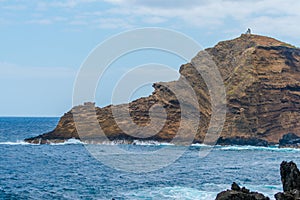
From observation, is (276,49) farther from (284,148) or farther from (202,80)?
(284,148)

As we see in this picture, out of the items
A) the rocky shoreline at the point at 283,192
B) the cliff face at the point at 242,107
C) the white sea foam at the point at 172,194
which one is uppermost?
the cliff face at the point at 242,107

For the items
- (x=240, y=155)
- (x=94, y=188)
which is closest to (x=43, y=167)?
(x=94, y=188)

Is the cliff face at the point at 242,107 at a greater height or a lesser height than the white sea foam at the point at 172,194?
greater

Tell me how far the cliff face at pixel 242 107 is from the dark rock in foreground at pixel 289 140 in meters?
1.13

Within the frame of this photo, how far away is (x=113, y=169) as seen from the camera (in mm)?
65062

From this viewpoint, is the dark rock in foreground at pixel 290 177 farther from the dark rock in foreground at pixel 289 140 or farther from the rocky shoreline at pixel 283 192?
the dark rock in foreground at pixel 289 140

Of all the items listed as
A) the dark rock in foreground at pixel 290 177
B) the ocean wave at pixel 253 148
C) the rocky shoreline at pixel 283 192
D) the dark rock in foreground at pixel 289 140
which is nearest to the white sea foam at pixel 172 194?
the dark rock in foreground at pixel 290 177

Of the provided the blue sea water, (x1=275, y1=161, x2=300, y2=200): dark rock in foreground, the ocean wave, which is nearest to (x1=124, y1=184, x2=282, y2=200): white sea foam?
the blue sea water

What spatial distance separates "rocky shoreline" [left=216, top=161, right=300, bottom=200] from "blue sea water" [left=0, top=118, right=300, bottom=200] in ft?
39.5

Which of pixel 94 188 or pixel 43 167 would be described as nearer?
pixel 94 188

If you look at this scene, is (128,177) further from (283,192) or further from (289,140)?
(289,140)

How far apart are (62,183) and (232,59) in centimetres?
7677

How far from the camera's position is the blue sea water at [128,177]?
44.4 metres

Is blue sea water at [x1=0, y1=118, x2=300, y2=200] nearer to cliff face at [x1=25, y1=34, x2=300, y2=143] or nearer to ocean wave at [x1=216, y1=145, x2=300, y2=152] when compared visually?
ocean wave at [x1=216, y1=145, x2=300, y2=152]
